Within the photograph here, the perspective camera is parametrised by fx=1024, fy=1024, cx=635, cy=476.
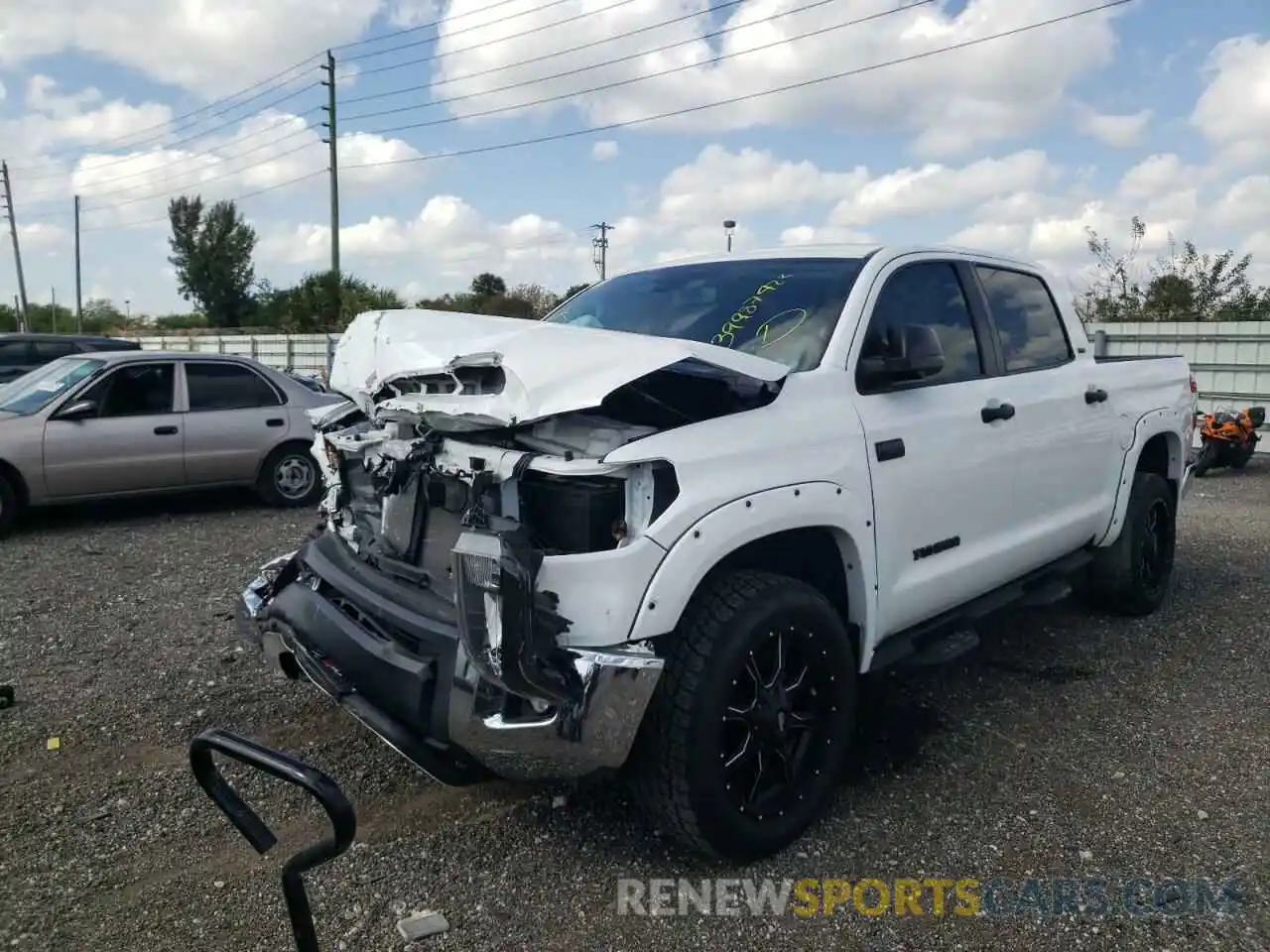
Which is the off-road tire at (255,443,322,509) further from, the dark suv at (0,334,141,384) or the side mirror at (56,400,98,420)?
the dark suv at (0,334,141,384)

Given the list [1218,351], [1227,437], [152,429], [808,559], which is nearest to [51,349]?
[152,429]

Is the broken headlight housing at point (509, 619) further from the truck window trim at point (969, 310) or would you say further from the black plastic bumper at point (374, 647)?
the truck window trim at point (969, 310)

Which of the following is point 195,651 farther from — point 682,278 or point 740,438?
point 740,438

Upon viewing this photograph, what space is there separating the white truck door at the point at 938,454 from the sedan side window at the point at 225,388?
22.1 ft

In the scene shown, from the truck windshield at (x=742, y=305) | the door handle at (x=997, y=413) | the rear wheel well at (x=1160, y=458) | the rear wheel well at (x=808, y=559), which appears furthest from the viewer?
the rear wheel well at (x=1160, y=458)

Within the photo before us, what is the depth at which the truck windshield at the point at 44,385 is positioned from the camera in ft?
26.8

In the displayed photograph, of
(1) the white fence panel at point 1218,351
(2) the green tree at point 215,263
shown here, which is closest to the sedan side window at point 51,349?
(1) the white fence panel at point 1218,351

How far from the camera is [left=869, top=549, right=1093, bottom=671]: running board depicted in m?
3.75

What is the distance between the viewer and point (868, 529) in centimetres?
346

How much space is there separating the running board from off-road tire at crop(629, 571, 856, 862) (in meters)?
0.64

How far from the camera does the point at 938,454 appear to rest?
3779 millimetres

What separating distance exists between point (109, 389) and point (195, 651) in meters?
4.18

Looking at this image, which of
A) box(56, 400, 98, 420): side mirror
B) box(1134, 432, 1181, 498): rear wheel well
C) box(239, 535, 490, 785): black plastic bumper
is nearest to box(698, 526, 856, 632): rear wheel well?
box(239, 535, 490, 785): black plastic bumper

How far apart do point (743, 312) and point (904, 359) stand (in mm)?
694
